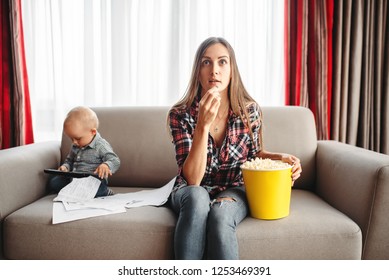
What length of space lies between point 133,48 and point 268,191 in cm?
150

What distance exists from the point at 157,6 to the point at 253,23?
639mm

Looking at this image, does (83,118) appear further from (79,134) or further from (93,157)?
(93,157)

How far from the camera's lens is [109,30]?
7.80 ft

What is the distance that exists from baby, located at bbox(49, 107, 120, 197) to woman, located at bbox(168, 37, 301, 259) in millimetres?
436

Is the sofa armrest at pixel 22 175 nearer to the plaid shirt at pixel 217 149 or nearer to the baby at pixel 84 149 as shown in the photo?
the baby at pixel 84 149

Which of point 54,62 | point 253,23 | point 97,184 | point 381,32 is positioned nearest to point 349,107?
point 381,32

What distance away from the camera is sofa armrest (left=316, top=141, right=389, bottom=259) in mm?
1298

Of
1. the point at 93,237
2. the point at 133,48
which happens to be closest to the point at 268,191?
the point at 93,237

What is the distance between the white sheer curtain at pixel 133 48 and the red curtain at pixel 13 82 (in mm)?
93

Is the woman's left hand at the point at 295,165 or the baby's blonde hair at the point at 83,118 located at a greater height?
the baby's blonde hair at the point at 83,118

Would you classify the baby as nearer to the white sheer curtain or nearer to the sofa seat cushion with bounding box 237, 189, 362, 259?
the white sheer curtain

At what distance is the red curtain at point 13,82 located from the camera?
2344 millimetres

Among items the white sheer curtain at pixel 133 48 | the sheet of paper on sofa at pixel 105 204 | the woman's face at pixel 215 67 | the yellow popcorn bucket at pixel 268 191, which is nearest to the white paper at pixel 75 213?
the sheet of paper on sofa at pixel 105 204

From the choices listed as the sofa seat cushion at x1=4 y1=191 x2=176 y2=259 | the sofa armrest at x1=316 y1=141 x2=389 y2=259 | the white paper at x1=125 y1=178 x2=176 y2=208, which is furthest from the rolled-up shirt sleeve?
the sofa armrest at x1=316 y1=141 x2=389 y2=259
